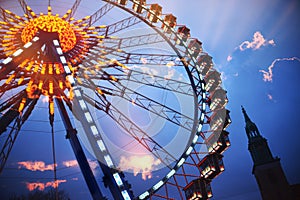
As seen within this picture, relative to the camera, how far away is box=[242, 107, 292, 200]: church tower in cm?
4059

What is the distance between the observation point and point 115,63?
1532 cm

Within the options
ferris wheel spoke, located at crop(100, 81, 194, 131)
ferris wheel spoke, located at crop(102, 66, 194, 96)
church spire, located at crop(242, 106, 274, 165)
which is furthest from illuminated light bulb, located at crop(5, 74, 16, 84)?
church spire, located at crop(242, 106, 274, 165)

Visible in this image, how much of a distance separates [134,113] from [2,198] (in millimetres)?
32099

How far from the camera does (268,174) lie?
42.7 meters

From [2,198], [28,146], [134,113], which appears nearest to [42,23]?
[134,113]

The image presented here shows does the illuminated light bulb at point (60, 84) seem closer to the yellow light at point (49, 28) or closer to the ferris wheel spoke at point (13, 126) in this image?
the ferris wheel spoke at point (13, 126)

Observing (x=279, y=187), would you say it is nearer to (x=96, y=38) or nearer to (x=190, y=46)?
(x=190, y=46)

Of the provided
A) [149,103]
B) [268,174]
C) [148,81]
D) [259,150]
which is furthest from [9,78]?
[259,150]

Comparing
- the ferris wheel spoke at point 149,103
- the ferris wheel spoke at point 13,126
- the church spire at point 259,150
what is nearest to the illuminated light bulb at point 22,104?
the ferris wheel spoke at point 13,126

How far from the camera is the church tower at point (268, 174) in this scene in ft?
133

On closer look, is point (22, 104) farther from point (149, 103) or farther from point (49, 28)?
point (149, 103)

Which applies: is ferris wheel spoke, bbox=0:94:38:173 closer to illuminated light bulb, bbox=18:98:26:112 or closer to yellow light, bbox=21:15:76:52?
illuminated light bulb, bbox=18:98:26:112

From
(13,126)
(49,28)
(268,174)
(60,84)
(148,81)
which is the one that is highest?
(49,28)

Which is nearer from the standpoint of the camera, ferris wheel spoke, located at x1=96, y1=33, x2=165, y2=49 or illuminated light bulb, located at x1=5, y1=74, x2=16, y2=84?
illuminated light bulb, located at x1=5, y1=74, x2=16, y2=84
